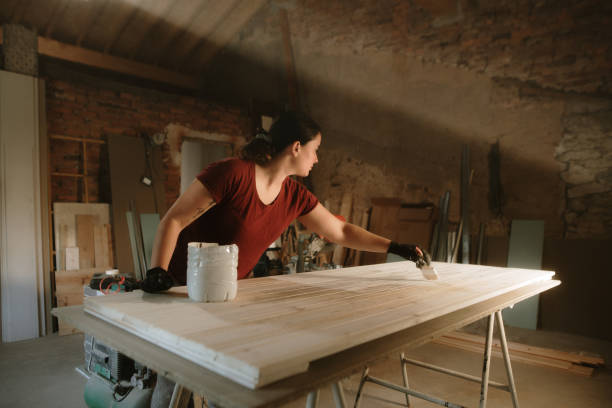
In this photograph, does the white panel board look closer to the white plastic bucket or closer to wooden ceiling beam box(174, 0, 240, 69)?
wooden ceiling beam box(174, 0, 240, 69)

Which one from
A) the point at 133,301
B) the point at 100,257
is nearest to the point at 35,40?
the point at 100,257

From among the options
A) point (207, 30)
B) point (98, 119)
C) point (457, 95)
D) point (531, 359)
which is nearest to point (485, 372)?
point (531, 359)

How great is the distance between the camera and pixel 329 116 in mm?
6195

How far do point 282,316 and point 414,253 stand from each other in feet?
3.42

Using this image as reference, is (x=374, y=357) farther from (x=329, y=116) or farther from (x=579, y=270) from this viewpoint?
(x=329, y=116)

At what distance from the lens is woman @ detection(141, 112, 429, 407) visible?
1.59 m

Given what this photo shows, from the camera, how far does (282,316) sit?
0.98m

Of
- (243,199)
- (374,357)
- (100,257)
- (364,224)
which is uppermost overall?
(243,199)

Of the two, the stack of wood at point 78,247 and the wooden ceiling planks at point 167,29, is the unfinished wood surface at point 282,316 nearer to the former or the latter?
the stack of wood at point 78,247

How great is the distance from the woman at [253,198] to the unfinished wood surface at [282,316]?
28 cm

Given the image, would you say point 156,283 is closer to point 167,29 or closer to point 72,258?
point 72,258

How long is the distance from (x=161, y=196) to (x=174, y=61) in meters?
2.36

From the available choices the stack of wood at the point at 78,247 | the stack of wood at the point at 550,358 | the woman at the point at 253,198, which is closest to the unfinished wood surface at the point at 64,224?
the stack of wood at the point at 78,247

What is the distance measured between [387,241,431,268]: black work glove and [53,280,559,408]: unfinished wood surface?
1.76 feet
